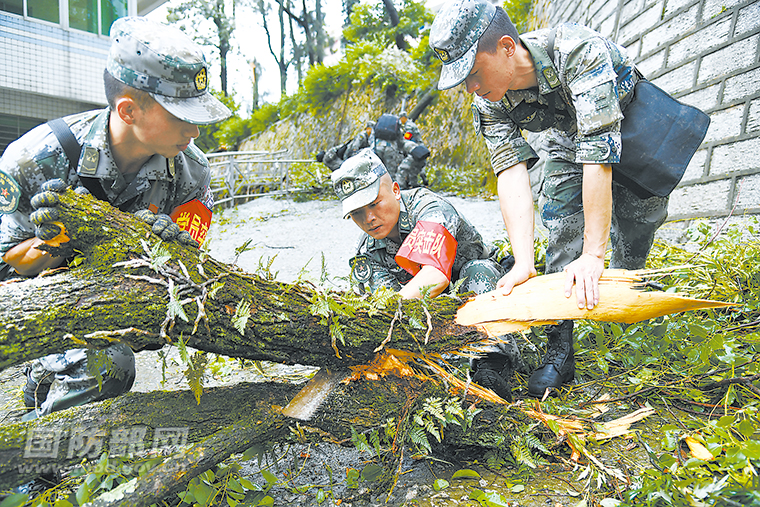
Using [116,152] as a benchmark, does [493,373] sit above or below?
below

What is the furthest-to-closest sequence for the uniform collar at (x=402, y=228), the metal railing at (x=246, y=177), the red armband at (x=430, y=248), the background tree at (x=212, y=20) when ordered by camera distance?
1. the background tree at (x=212, y=20)
2. the metal railing at (x=246, y=177)
3. the uniform collar at (x=402, y=228)
4. the red armband at (x=430, y=248)

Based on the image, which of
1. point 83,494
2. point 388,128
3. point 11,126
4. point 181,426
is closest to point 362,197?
point 181,426

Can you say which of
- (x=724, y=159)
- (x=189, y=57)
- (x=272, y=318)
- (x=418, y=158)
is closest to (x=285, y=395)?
(x=272, y=318)

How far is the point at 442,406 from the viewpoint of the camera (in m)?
1.87

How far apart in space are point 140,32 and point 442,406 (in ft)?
6.32

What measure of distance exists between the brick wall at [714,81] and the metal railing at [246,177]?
341 inches

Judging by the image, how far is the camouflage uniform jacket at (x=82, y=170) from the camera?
199cm

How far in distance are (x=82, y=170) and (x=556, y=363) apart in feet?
7.86

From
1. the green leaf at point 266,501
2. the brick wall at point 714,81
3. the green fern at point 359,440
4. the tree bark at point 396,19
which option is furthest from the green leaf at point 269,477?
the tree bark at point 396,19

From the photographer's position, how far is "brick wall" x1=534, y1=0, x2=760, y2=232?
3.73 metres

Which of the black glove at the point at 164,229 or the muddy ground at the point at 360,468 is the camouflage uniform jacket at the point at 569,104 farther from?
the black glove at the point at 164,229

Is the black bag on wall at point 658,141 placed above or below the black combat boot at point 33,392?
above

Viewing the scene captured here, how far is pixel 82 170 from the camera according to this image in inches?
80.4

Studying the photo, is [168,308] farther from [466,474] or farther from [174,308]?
[466,474]
